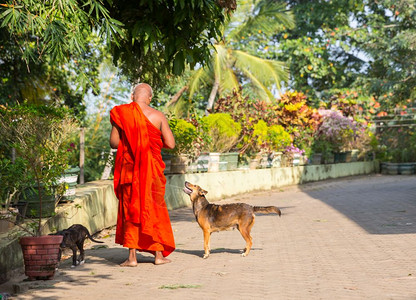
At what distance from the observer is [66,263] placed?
8.80 m

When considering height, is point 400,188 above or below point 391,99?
below

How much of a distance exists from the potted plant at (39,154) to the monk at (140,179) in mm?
892

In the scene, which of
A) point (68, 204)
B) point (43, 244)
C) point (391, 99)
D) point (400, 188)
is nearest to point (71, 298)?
point (43, 244)

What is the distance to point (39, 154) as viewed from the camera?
8766mm

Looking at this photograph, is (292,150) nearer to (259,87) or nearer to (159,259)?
(259,87)

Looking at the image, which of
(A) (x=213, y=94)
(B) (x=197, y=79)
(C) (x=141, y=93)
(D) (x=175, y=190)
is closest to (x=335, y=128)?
(A) (x=213, y=94)

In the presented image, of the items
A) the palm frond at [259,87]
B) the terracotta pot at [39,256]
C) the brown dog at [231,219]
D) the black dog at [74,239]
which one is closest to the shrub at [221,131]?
the palm frond at [259,87]

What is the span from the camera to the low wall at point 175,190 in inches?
319

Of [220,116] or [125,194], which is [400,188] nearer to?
[220,116]

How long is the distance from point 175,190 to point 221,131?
3696mm

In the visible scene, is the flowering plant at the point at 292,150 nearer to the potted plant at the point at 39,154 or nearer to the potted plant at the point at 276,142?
the potted plant at the point at 276,142

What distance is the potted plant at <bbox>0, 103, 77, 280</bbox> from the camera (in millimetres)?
7406

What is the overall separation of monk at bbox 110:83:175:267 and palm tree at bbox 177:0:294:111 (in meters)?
19.2

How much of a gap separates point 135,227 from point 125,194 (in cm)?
41
